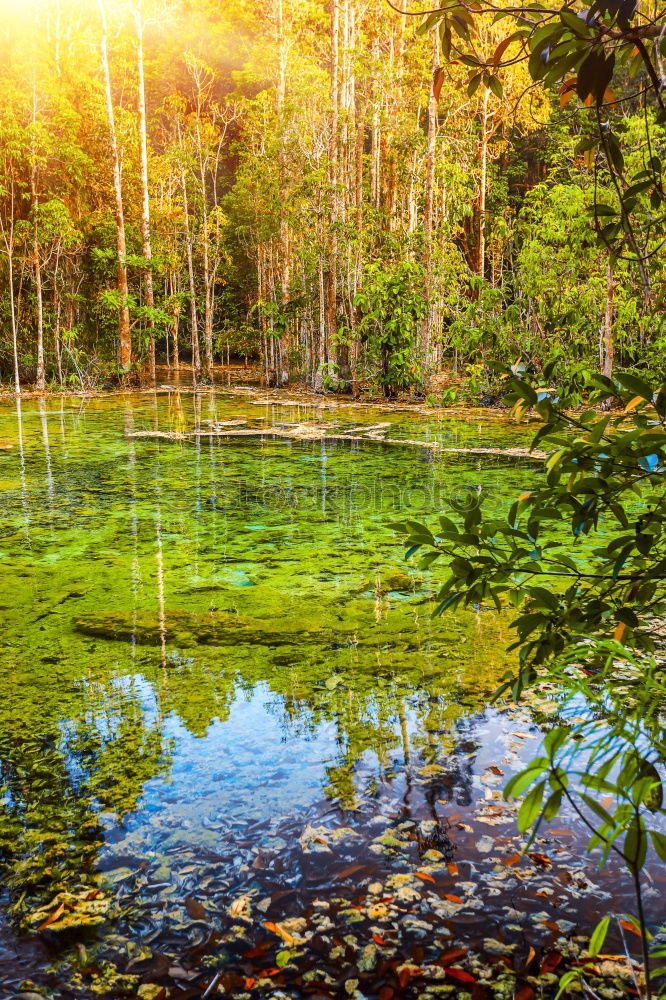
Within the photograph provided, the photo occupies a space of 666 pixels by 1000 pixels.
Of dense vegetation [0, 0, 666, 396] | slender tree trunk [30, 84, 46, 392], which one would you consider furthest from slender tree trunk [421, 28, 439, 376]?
slender tree trunk [30, 84, 46, 392]

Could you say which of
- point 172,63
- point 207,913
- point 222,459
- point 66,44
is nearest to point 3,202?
point 66,44

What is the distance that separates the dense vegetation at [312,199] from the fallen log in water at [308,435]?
6.04 ft

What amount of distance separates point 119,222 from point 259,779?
16.5m

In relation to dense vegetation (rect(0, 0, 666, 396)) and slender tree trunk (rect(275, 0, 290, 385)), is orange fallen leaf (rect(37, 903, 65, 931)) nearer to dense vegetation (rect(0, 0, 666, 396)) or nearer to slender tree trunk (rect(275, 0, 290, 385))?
dense vegetation (rect(0, 0, 666, 396))

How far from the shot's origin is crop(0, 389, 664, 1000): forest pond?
1.72 m

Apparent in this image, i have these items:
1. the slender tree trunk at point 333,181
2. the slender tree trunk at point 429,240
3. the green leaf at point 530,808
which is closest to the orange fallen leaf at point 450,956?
the green leaf at point 530,808

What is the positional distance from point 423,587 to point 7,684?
2043 mm

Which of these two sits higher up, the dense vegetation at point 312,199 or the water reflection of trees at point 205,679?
the dense vegetation at point 312,199

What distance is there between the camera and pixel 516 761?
246cm

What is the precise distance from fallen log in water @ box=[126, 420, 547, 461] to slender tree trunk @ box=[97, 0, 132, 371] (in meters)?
7.20

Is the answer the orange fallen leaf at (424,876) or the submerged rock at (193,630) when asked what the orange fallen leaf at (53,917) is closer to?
the orange fallen leaf at (424,876)

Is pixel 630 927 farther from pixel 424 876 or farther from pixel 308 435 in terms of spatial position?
pixel 308 435

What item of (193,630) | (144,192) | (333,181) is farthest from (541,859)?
(144,192)

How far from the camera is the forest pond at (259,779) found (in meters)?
1.72
